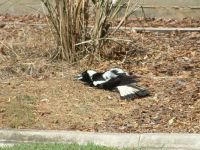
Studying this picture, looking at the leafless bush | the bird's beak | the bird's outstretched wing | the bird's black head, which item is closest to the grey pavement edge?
the bird's outstretched wing

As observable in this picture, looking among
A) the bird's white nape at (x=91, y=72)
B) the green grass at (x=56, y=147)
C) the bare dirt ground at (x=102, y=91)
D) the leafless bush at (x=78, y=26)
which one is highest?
the leafless bush at (x=78, y=26)

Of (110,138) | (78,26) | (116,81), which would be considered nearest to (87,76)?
(116,81)

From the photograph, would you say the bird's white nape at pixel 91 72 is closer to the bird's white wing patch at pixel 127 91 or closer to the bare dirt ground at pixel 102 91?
the bare dirt ground at pixel 102 91

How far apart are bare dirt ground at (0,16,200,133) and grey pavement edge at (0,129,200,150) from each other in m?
0.26

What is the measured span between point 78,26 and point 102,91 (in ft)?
4.27

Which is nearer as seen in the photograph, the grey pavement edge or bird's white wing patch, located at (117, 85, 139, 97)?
the grey pavement edge

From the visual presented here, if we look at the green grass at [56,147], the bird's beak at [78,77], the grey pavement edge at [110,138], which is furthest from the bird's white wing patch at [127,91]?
the green grass at [56,147]

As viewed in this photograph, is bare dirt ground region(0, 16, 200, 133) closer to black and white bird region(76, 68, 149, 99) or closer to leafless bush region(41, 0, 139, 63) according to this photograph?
black and white bird region(76, 68, 149, 99)

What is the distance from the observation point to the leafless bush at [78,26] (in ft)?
29.0

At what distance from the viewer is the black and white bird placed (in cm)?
779

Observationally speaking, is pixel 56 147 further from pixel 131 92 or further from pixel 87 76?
pixel 87 76

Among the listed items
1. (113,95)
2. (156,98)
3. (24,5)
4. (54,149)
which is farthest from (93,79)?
(24,5)

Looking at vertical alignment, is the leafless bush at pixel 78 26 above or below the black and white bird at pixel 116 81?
above

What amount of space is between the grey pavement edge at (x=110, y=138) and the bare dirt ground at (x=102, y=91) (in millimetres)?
262
